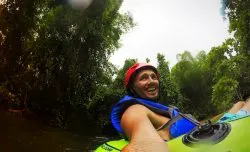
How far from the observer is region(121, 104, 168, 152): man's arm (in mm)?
1657

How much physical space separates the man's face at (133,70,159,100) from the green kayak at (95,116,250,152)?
2.38ft

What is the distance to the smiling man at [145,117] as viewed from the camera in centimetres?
172

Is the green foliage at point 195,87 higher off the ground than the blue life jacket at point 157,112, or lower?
higher

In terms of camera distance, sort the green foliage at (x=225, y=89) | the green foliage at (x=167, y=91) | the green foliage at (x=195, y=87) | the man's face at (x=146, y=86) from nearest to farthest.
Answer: the man's face at (x=146, y=86) → the green foliage at (x=225, y=89) → the green foliage at (x=167, y=91) → the green foliage at (x=195, y=87)

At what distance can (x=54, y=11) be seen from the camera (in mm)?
21906

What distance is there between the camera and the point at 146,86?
2783 mm

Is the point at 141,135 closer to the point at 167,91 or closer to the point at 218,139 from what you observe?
the point at 218,139

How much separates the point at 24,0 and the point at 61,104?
7.24 metres

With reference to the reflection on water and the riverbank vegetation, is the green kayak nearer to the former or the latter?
the reflection on water

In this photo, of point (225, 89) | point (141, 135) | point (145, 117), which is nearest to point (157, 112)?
point (145, 117)

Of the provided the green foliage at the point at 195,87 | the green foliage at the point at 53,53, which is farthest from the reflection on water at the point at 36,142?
the green foliage at the point at 195,87

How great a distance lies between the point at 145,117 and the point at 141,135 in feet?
0.81

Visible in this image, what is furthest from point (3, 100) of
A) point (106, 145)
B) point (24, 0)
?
point (106, 145)

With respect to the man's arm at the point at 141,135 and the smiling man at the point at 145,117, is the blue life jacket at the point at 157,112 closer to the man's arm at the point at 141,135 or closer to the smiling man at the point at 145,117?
the smiling man at the point at 145,117
